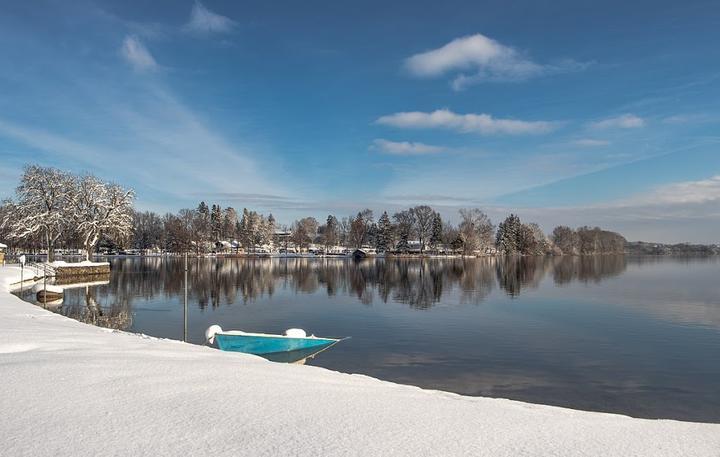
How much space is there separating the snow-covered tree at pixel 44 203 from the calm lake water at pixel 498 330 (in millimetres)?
23561

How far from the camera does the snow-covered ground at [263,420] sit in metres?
4.92

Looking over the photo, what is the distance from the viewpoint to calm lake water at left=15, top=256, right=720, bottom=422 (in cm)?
1386

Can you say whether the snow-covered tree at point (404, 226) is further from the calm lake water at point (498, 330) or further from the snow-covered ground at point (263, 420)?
the snow-covered ground at point (263, 420)

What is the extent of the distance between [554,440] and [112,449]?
15.5 ft

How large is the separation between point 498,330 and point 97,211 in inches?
2280

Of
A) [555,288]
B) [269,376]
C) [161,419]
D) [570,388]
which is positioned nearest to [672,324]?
[570,388]

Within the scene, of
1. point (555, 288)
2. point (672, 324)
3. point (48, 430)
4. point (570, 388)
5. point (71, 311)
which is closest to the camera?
point (48, 430)

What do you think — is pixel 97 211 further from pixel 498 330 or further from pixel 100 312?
pixel 498 330

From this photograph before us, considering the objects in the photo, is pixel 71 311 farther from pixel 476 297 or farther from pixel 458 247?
pixel 458 247

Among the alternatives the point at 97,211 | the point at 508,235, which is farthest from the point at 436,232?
the point at 97,211

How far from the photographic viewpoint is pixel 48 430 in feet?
16.6

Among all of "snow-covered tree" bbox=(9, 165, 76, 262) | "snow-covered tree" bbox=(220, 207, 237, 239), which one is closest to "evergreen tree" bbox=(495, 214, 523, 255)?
"snow-covered tree" bbox=(220, 207, 237, 239)

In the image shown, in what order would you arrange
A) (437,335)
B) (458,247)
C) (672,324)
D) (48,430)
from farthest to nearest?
(458,247) < (672,324) < (437,335) < (48,430)

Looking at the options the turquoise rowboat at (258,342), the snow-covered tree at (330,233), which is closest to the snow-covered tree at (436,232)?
the snow-covered tree at (330,233)
